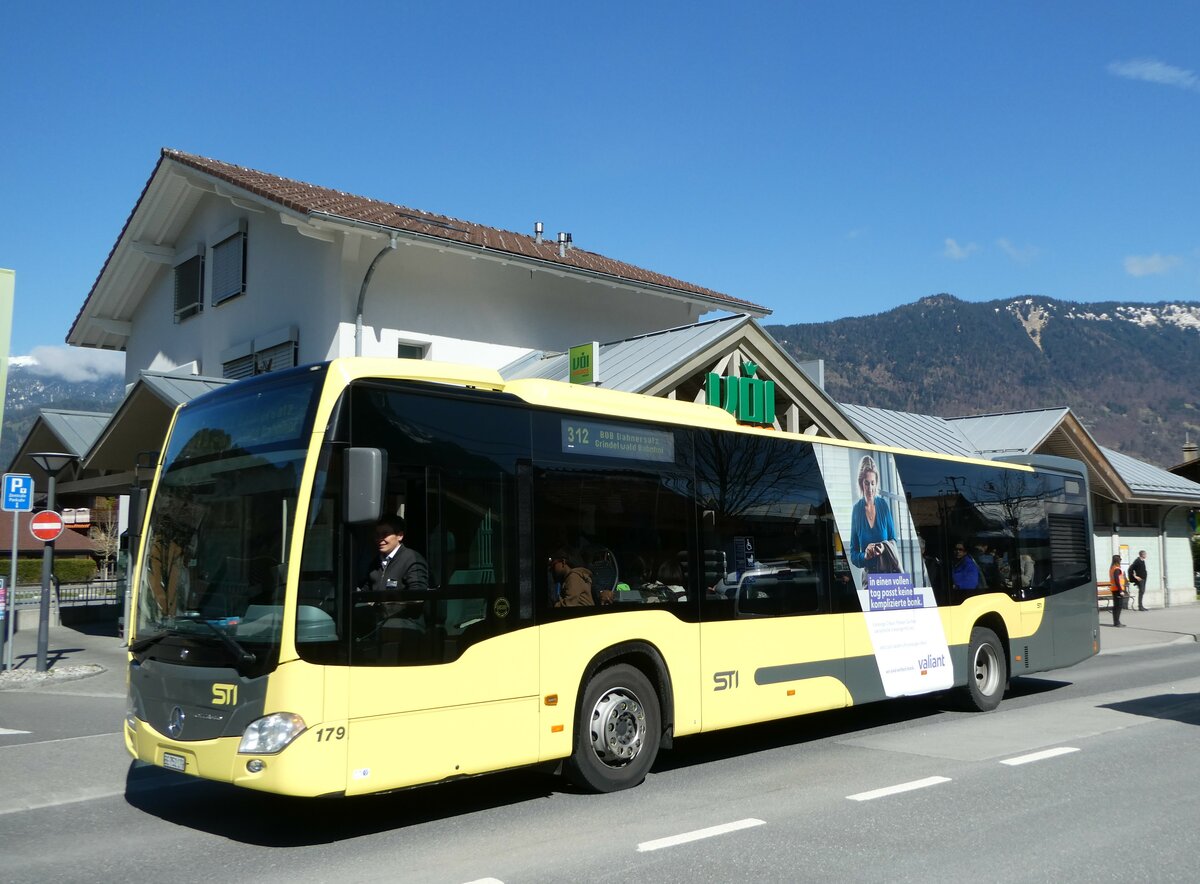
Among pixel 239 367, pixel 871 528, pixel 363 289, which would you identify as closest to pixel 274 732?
pixel 871 528

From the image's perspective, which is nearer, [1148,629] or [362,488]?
[362,488]

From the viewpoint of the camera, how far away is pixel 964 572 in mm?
12422

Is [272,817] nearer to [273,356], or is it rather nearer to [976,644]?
[976,644]

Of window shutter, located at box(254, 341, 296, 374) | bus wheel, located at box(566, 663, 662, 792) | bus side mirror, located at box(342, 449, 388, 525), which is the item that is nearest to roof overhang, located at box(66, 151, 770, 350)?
window shutter, located at box(254, 341, 296, 374)

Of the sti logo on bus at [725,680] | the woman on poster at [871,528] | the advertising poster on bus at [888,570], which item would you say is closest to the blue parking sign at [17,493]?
the sti logo on bus at [725,680]

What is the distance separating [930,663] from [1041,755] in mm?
2328

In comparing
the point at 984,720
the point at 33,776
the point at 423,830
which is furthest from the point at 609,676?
the point at 984,720

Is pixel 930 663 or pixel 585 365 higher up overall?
pixel 585 365

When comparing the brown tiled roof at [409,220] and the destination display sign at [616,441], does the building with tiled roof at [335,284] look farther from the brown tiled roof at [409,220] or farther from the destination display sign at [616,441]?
the destination display sign at [616,441]

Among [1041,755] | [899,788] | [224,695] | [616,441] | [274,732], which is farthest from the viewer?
[1041,755]

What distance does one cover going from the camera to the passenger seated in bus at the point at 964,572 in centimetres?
1231

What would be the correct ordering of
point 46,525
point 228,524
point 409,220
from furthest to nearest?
1. point 409,220
2. point 46,525
3. point 228,524

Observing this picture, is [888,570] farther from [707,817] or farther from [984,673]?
[707,817]

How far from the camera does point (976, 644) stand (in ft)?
41.0
